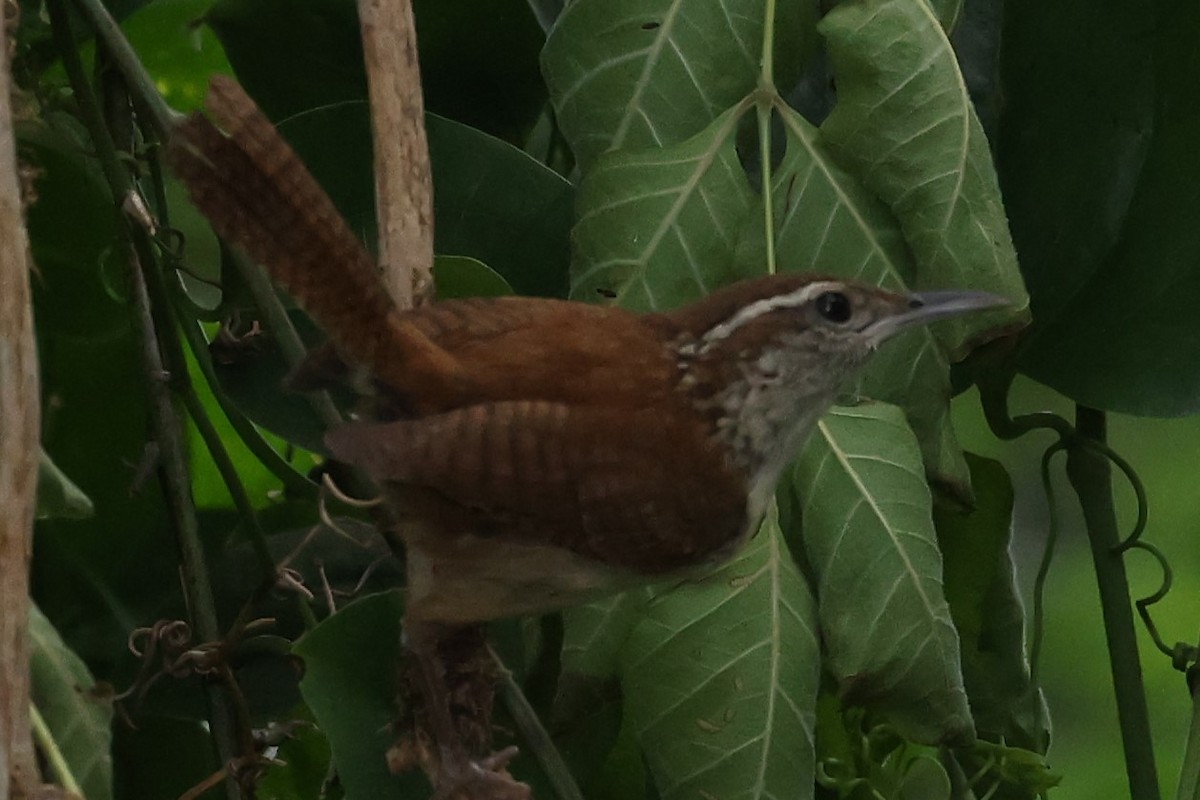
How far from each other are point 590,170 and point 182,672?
20.0 inches

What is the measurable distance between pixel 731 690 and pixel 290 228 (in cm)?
45

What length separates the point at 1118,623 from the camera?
1.42 metres

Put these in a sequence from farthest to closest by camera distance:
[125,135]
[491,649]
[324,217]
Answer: [125,135], [491,649], [324,217]

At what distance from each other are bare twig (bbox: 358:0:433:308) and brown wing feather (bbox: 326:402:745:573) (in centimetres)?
14

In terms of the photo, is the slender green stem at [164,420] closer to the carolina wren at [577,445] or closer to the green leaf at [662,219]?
the carolina wren at [577,445]

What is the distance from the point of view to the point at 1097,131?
4.69 feet

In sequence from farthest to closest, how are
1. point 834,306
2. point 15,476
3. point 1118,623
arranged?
point 1118,623 < point 834,306 < point 15,476

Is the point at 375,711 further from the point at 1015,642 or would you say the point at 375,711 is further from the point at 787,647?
the point at 1015,642

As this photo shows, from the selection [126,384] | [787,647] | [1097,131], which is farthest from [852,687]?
[126,384]

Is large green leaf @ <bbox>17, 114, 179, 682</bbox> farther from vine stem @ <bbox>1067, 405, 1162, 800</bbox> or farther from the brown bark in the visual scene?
vine stem @ <bbox>1067, 405, 1162, 800</bbox>

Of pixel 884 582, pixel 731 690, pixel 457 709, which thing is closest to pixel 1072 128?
pixel 884 582

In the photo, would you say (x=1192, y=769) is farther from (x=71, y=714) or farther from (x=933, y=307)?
(x=71, y=714)

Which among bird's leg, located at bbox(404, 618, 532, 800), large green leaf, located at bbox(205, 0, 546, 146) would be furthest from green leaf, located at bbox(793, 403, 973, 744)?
large green leaf, located at bbox(205, 0, 546, 146)

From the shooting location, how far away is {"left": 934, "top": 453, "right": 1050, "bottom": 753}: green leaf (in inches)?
52.9
